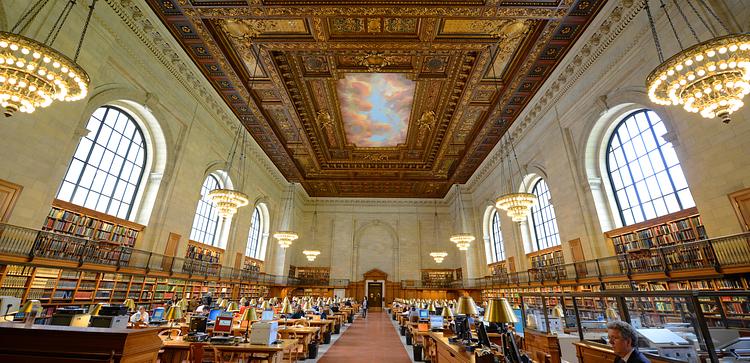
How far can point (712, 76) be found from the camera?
3.98 meters

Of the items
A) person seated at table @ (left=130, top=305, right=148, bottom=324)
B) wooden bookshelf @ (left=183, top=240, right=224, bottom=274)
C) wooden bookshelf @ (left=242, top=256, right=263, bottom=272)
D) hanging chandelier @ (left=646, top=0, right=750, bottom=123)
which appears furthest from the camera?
wooden bookshelf @ (left=242, top=256, right=263, bottom=272)

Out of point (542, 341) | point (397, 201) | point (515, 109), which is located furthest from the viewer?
point (397, 201)

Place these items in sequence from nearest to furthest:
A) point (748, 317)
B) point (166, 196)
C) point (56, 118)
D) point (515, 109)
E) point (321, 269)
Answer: point (748, 317), point (56, 118), point (166, 196), point (515, 109), point (321, 269)

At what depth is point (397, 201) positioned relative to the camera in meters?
24.3

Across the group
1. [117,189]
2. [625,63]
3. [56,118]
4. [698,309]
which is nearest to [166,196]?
[117,189]

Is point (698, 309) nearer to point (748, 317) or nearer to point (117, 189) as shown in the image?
point (748, 317)

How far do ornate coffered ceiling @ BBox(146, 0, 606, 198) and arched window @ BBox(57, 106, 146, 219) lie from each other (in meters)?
2.94

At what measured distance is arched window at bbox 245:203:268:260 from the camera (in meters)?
17.4

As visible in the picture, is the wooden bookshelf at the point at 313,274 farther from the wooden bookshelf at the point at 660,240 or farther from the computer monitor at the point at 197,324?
the wooden bookshelf at the point at 660,240

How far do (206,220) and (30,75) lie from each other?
9763mm

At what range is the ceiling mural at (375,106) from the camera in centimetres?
1093

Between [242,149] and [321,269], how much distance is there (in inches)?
455

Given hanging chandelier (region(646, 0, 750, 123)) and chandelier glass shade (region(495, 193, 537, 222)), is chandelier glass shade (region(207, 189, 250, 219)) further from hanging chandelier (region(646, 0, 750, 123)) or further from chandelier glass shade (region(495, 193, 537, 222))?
hanging chandelier (region(646, 0, 750, 123))

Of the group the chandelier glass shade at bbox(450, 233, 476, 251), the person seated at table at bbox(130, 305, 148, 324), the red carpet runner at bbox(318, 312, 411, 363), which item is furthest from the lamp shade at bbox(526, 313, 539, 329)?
the chandelier glass shade at bbox(450, 233, 476, 251)
